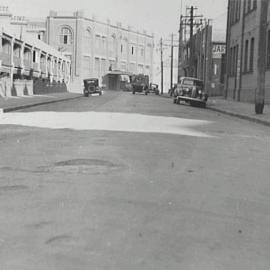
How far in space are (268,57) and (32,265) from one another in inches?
1352

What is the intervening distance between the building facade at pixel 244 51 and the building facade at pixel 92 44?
40.4 metres

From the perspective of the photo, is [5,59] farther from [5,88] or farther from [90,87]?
[5,88]

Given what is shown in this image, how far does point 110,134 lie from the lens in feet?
46.3

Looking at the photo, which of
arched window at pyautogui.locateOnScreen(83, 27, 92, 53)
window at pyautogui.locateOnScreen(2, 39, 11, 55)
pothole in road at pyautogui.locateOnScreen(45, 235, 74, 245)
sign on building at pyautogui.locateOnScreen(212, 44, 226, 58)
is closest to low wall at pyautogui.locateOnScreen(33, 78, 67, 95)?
window at pyautogui.locateOnScreen(2, 39, 11, 55)

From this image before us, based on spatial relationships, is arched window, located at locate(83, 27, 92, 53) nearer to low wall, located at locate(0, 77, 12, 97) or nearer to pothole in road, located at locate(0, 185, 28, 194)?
low wall, located at locate(0, 77, 12, 97)

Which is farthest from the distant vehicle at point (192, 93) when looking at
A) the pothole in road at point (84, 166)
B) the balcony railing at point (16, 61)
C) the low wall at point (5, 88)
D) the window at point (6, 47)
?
the pothole in road at point (84, 166)

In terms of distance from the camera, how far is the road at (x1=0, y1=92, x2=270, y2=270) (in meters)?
4.61

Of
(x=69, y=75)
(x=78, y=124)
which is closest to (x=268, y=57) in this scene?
(x=78, y=124)

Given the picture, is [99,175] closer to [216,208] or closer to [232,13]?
[216,208]

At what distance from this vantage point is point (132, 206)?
628 centimetres

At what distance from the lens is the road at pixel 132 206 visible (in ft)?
15.1

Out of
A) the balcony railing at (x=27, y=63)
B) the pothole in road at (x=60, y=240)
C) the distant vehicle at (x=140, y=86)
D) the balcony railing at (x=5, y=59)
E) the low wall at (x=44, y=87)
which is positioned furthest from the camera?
the distant vehicle at (x=140, y=86)

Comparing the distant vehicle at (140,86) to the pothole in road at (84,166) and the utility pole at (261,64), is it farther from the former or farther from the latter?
the pothole in road at (84,166)

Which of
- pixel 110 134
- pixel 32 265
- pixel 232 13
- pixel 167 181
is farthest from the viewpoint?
pixel 232 13
